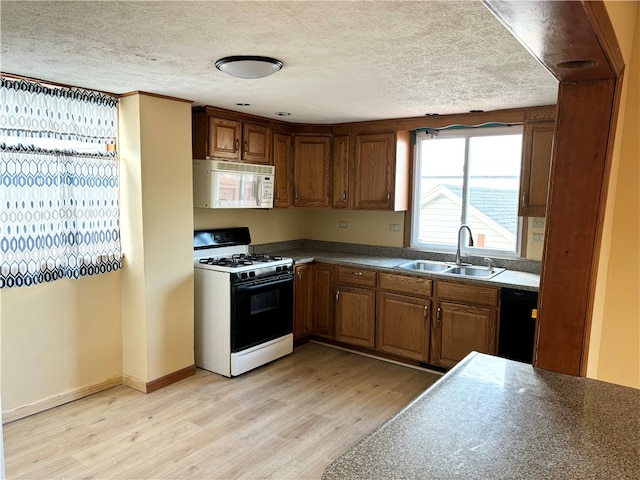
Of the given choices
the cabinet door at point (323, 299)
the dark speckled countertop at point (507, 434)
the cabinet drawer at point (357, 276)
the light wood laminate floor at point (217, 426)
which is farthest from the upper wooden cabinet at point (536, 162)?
the dark speckled countertop at point (507, 434)

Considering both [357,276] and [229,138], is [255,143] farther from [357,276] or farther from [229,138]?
[357,276]

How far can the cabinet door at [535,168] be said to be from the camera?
365 centimetres

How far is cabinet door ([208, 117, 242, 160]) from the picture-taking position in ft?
12.9

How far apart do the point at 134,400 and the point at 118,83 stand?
229cm

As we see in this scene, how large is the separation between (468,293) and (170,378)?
2.52m

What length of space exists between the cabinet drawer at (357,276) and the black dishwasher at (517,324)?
1183 millimetres

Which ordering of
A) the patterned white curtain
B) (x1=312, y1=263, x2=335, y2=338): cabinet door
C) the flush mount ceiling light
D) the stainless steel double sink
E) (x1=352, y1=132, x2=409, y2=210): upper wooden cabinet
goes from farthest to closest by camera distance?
(x1=312, y1=263, x2=335, y2=338): cabinet door, (x1=352, y1=132, x2=409, y2=210): upper wooden cabinet, the stainless steel double sink, the patterned white curtain, the flush mount ceiling light

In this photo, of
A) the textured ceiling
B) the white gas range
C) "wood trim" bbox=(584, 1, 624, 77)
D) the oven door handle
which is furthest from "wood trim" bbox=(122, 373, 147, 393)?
"wood trim" bbox=(584, 1, 624, 77)

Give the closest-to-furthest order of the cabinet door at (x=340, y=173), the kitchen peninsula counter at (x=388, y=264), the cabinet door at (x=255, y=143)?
the kitchen peninsula counter at (x=388, y=264)
the cabinet door at (x=255, y=143)
the cabinet door at (x=340, y=173)

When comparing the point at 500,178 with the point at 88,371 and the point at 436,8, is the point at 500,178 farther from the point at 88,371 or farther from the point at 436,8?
the point at 88,371

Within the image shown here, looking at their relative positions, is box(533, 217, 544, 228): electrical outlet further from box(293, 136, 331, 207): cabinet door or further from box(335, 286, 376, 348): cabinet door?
box(293, 136, 331, 207): cabinet door

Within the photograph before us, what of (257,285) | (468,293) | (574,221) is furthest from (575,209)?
(257,285)

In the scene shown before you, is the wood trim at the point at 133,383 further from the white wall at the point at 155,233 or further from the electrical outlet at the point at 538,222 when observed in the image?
the electrical outlet at the point at 538,222

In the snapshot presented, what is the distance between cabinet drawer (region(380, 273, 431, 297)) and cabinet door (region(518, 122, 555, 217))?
39.1 inches
